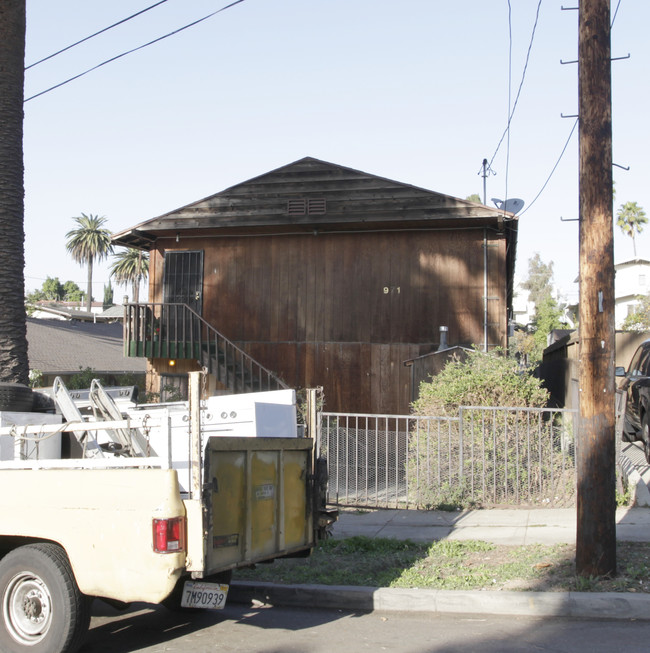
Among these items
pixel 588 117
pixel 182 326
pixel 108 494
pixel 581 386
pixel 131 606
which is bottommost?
pixel 131 606

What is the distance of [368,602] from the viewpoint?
677 centimetres

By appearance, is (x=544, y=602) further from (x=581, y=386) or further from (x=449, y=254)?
(x=449, y=254)

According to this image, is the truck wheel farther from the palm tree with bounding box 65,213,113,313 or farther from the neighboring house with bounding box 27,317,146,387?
the palm tree with bounding box 65,213,113,313

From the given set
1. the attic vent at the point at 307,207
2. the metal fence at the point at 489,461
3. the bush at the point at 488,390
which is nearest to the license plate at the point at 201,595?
the metal fence at the point at 489,461

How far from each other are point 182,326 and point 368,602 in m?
12.7

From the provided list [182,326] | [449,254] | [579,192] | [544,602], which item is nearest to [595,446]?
[544,602]

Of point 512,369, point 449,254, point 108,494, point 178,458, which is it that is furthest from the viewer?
point 449,254

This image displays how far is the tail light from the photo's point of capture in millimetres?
4867

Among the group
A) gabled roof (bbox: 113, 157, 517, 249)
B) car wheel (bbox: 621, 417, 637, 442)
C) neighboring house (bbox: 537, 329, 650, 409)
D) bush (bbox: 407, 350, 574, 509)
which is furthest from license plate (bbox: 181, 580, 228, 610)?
gabled roof (bbox: 113, 157, 517, 249)

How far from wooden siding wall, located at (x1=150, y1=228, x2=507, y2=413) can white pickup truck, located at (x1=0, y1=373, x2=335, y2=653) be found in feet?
39.5

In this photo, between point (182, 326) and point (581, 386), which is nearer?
point (581, 386)

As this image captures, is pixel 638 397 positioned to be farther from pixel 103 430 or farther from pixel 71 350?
pixel 71 350

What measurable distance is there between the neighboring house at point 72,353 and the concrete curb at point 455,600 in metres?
15.5

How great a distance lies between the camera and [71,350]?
28.9m
